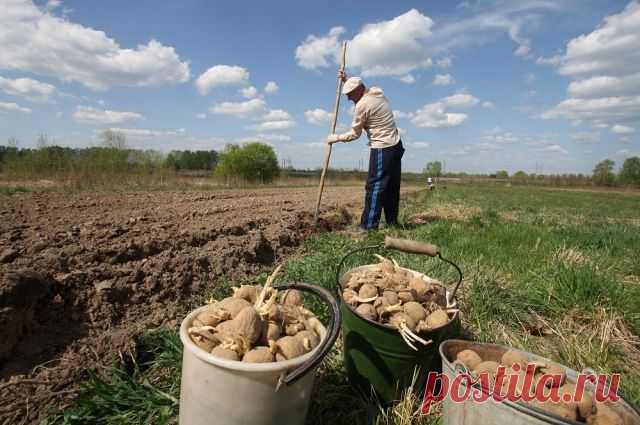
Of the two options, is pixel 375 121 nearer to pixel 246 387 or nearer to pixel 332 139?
pixel 332 139

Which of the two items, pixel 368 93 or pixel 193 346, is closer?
pixel 193 346

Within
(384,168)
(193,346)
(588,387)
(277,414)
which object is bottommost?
(277,414)

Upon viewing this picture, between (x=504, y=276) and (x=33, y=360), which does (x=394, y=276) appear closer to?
(x=504, y=276)

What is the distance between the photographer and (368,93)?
5254 mm

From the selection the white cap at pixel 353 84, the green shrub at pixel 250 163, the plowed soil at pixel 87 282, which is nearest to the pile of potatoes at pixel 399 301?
the plowed soil at pixel 87 282

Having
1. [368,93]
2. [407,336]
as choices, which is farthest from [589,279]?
[368,93]

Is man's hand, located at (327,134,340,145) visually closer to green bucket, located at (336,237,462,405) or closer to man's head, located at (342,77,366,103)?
man's head, located at (342,77,366,103)

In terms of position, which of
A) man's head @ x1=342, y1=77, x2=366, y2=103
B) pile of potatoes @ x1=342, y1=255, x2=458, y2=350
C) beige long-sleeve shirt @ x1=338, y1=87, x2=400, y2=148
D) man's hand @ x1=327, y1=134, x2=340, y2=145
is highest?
man's head @ x1=342, y1=77, x2=366, y2=103

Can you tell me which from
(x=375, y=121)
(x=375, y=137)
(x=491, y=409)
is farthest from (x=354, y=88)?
(x=491, y=409)

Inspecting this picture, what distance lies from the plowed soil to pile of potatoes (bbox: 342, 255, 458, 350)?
1.42 m

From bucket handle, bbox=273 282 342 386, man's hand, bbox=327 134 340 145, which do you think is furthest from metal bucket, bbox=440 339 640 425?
man's hand, bbox=327 134 340 145

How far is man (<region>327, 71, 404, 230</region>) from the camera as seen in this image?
521 centimetres

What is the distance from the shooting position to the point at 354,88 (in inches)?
204

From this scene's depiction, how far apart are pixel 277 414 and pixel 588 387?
128 cm
